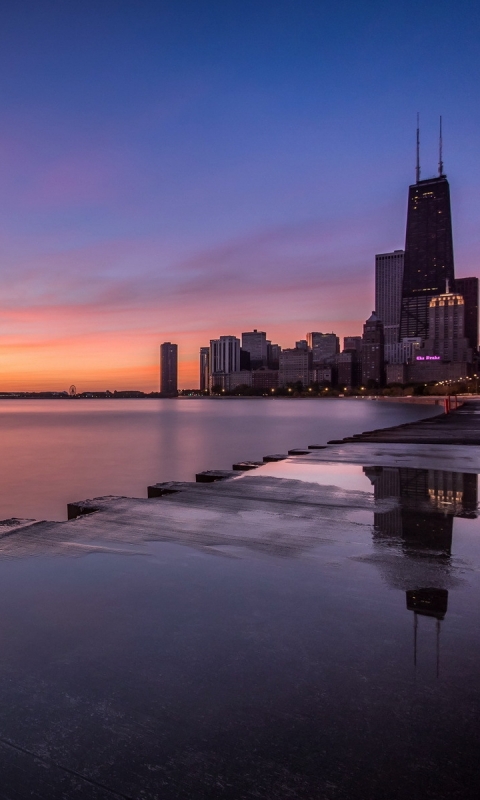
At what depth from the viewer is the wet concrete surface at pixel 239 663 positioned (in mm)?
2344

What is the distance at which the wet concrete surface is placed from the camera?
234cm

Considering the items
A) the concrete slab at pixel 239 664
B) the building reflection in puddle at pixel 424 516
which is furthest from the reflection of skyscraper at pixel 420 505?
the concrete slab at pixel 239 664

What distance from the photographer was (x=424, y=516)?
24.5 feet

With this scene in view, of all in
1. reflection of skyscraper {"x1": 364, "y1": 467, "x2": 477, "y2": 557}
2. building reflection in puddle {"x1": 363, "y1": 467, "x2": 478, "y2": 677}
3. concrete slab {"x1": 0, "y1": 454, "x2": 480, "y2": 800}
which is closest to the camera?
concrete slab {"x1": 0, "y1": 454, "x2": 480, "y2": 800}

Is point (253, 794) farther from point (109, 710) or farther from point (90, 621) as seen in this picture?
point (90, 621)

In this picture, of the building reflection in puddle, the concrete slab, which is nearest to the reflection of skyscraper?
the building reflection in puddle

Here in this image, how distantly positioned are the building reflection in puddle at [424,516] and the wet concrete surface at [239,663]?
1.9 inches

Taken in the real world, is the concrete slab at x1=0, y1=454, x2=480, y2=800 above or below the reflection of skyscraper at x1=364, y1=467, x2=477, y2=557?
above

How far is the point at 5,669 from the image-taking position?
3.18 m

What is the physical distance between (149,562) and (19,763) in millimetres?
2883

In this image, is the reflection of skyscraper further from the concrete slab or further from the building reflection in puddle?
the concrete slab

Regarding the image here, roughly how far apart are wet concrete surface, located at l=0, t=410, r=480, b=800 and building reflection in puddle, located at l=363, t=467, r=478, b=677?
0.16 feet

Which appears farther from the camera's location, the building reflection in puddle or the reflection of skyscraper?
the reflection of skyscraper

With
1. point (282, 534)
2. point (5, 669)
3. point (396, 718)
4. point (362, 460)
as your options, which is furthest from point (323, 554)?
point (362, 460)
